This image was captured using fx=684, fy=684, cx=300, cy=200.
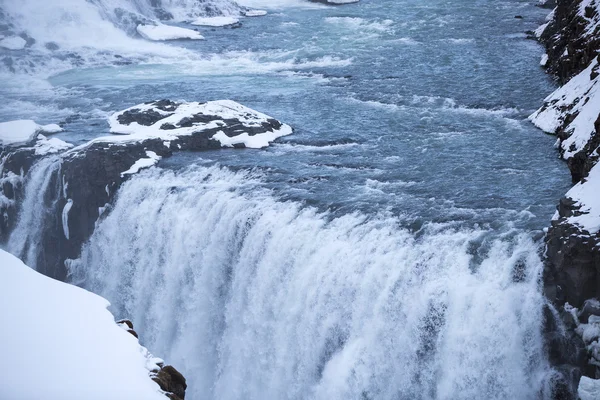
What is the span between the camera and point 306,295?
52.5ft

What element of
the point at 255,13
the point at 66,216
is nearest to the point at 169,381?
the point at 66,216

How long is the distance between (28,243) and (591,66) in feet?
63.7

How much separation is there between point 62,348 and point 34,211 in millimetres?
15614

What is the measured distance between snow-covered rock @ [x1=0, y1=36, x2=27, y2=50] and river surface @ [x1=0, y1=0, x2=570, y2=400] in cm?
1020

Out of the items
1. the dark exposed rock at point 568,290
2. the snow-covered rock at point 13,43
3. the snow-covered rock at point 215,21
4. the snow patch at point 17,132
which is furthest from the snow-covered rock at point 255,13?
the dark exposed rock at point 568,290

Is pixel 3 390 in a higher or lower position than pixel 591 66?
lower

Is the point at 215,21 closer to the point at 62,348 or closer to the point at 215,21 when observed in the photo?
the point at 215,21

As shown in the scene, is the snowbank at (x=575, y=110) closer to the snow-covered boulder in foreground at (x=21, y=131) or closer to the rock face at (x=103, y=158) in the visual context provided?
the rock face at (x=103, y=158)

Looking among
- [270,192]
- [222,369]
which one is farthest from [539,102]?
[222,369]

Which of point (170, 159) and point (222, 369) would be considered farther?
point (170, 159)

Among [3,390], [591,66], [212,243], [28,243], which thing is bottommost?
[28,243]

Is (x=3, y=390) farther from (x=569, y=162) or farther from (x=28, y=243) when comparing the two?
(x=28, y=243)

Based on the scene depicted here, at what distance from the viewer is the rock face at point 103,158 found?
22.4 m

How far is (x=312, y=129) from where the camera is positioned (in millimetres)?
24812
